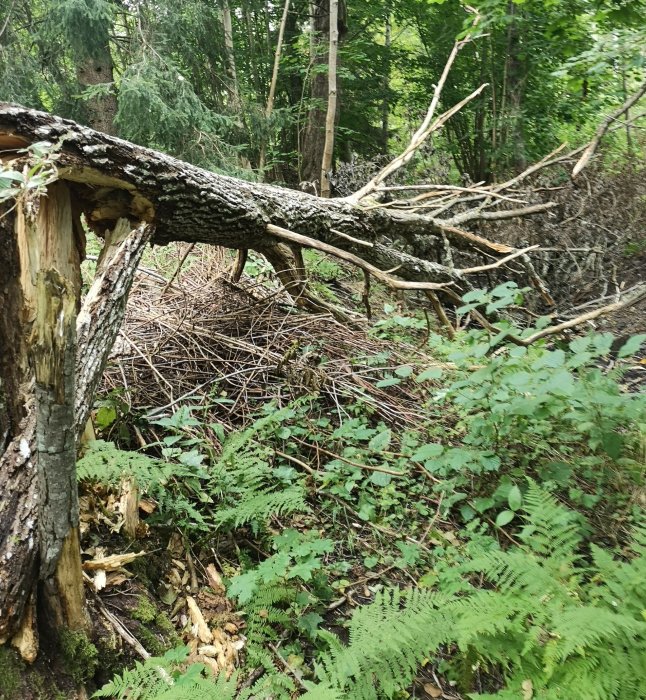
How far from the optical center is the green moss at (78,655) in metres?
1.67

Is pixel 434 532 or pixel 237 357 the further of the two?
pixel 237 357

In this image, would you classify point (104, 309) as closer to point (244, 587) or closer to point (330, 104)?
point (244, 587)

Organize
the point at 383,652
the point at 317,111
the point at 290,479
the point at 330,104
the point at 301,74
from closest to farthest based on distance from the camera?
the point at 383,652 < the point at 290,479 < the point at 330,104 < the point at 317,111 < the point at 301,74

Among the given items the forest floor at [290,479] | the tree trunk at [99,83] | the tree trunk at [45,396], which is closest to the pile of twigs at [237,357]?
the forest floor at [290,479]

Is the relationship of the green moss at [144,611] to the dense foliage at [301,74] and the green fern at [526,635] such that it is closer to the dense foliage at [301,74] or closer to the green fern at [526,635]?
the green fern at [526,635]

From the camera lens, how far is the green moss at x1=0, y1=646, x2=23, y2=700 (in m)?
1.53

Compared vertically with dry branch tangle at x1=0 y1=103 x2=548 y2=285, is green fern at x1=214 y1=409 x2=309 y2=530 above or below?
below

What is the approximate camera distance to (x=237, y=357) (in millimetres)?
3672

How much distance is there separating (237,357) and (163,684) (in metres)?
2.30

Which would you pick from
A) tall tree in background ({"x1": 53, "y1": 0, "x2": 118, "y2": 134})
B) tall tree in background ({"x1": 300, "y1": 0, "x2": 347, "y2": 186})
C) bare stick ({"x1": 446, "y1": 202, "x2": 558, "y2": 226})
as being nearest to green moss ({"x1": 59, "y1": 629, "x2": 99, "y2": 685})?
bare stick ({"x1": 446, "y1": 202, "x2": 558, "y2": 226})

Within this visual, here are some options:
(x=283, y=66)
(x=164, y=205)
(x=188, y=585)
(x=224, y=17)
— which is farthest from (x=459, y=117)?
(x=188, y=585)

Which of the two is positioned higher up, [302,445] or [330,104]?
[330,104]

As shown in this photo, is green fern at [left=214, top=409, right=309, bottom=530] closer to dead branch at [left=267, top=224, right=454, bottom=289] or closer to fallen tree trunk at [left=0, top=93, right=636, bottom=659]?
fallen tree trunk at [left=0, top=93, right=636, bottom=659]

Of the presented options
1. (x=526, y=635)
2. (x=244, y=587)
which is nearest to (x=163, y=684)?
(x=244, y=587)
